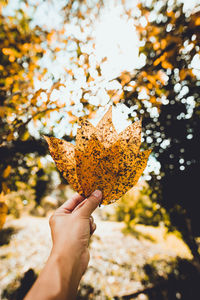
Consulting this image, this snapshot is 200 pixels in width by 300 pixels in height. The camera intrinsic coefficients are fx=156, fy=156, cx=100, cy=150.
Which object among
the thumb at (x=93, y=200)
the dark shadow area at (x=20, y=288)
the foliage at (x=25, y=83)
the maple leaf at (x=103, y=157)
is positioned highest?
the foliage at (x=25, y=83)

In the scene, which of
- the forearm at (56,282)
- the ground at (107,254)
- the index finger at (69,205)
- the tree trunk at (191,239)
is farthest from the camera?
the ground at (107,254)

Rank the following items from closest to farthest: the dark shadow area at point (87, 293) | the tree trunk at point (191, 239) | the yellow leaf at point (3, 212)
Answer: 1. the yellow leaf at point (3, 212)
2. the tree trunk at point (191, 239)
3. the dark shadow area at point (87, 293)

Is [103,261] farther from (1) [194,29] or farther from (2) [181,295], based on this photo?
(1) [194,29]

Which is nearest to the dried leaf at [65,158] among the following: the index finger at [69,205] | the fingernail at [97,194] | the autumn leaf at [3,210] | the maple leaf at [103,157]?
the maple leaf at [103,157]

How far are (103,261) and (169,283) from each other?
1325 mm

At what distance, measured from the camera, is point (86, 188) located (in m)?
0.88

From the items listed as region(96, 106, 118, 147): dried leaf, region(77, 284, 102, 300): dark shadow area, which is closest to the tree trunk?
region(77, 284, 102, 300): dark shadow area

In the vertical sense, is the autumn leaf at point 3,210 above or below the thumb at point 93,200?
above

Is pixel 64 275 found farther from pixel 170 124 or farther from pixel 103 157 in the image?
pixel 170 124

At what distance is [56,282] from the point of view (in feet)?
2.32

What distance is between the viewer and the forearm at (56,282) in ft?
2.21

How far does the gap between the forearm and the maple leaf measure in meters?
0.38

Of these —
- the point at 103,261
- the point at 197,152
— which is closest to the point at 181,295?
the point at 103,261

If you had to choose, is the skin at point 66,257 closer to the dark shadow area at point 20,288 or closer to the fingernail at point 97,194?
the fingernail at point 97,194
